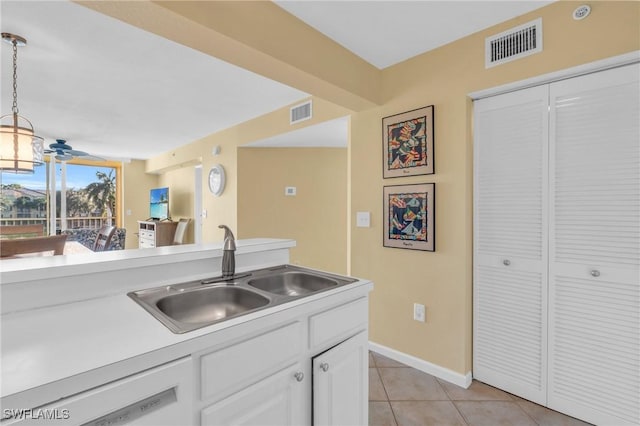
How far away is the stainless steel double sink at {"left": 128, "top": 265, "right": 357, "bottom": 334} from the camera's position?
1176mm

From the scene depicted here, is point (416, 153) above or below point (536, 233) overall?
above

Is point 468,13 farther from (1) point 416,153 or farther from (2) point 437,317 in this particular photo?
(2) point 437,317

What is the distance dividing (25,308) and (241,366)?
0.76 meters

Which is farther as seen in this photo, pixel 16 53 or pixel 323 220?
pixel 323 220

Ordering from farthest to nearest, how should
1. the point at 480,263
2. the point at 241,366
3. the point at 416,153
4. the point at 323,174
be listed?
the point at 323,174
the point at 416,153
the point at 480,263
the point at 241,366

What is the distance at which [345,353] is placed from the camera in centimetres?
129

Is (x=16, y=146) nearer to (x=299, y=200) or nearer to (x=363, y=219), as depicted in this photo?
(x=363, y=219)

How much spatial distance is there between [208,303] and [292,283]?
46 cm

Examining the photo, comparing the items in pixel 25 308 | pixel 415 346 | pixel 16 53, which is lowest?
pixel 415 346

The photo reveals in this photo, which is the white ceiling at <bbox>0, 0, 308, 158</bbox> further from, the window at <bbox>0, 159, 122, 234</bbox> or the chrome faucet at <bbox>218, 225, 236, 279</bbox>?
the window at <bbox>0, 159, 122, 234</bbox>

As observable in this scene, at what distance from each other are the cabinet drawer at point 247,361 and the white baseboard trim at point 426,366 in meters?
1.50

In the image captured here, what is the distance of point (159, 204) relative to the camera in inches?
256

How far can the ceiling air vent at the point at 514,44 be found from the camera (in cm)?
174

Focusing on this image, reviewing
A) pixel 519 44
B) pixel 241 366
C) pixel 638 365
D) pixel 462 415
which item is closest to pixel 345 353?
pixel 241 366
